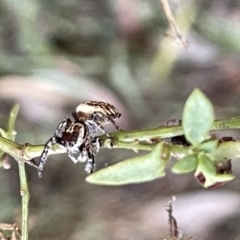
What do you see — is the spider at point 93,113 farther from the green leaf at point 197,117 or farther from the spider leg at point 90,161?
the green leaf at point 197,117

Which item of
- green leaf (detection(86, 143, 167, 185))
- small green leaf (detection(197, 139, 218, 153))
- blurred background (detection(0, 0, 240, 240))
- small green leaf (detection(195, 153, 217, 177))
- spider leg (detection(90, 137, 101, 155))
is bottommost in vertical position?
green leaf (detection(86, 143, 167, 185))

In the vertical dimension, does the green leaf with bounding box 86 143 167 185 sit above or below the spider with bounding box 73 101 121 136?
below

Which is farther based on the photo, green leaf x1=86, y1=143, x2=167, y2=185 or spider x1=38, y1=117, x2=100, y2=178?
spider x1=38, y1=117, x2=100, y2=178

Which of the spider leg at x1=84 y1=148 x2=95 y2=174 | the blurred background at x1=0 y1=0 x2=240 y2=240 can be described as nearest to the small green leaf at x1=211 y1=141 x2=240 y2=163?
the spider leg at x1=84 y1=148 x2=95 y2=174

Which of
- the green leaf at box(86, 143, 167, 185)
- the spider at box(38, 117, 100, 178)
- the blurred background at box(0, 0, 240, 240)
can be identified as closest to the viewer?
the green leaf at box(86, 143, 167, 185)

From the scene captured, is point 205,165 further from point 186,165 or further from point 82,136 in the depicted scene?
point 82,136

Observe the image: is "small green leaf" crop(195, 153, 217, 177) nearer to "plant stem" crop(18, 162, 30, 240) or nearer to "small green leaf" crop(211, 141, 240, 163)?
"small green leaf" crop(211, 141, 240, 163)

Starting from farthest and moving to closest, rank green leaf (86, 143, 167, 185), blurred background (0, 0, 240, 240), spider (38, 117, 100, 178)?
blurred background (0, 0, 240, 240) → spider (38, 117, 100, 178) → green leaf (86, 143, 167, 185)

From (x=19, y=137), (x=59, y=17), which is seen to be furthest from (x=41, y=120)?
(x=59, y=17)
